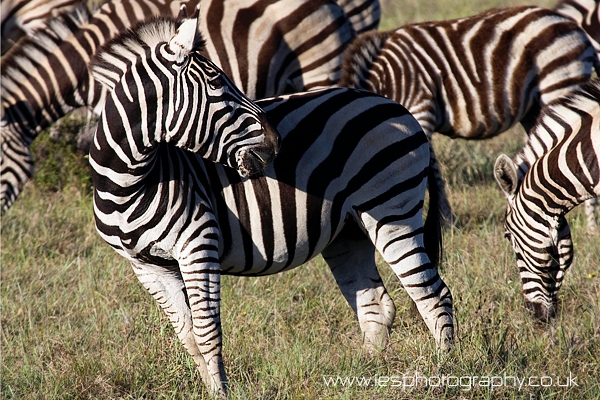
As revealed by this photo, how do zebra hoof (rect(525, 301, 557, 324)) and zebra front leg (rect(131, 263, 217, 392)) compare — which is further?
zebra hoof (rect(525, 301, 557, 324))

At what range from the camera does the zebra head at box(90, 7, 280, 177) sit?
12.0 feet

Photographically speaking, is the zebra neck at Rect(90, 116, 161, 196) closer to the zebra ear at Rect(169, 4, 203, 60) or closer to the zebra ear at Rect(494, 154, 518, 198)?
the zebra ear at Rect(169, 4, 203, 60)

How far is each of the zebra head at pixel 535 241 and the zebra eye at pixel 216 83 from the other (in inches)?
80.2

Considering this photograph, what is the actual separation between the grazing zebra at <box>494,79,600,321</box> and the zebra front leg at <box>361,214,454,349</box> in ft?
2.68

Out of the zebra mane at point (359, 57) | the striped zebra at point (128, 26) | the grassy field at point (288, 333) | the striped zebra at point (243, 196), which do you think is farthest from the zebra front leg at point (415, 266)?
the striped zebra at point (128, 26)

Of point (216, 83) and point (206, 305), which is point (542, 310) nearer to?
point (206, 305)

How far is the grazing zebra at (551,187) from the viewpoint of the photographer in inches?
178

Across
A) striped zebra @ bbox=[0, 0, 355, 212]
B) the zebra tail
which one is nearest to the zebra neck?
the zebra tail

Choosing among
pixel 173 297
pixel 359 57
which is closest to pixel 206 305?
pixel 173 297

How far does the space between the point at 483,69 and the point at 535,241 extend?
2.90 m

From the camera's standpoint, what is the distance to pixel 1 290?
582cm

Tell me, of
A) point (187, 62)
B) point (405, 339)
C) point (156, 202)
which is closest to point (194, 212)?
point (156, 202)

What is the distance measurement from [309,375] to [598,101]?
238 cm

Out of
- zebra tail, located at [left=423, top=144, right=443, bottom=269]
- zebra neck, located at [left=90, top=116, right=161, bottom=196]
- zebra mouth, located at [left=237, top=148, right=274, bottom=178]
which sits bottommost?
zebra tail, located at [left=423, top=144, right=443, bottom=269]
